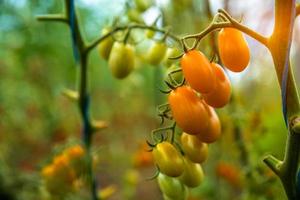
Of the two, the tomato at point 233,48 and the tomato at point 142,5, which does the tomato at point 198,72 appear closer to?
the tomato at point 233,48

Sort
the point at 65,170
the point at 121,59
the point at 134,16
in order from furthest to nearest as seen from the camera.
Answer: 1. the point at 65,170
2. the point at 134,16
3. the point at 121,59

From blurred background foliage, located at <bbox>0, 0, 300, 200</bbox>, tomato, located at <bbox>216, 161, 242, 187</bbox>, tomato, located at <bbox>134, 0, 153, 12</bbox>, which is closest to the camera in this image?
tomato, located at <bbox>134, 0, 153, 12</bbox>

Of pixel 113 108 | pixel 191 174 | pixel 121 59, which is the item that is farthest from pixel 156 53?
pixel 113 108

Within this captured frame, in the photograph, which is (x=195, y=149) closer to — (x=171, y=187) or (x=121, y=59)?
(x=171, y=187)

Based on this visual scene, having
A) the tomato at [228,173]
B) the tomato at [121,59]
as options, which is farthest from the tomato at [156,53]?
the tomato at [228,173]

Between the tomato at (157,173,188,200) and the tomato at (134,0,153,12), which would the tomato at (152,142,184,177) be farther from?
the tomato at (134,0,153,12)

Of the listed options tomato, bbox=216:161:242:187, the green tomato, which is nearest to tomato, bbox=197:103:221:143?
the green tomato
